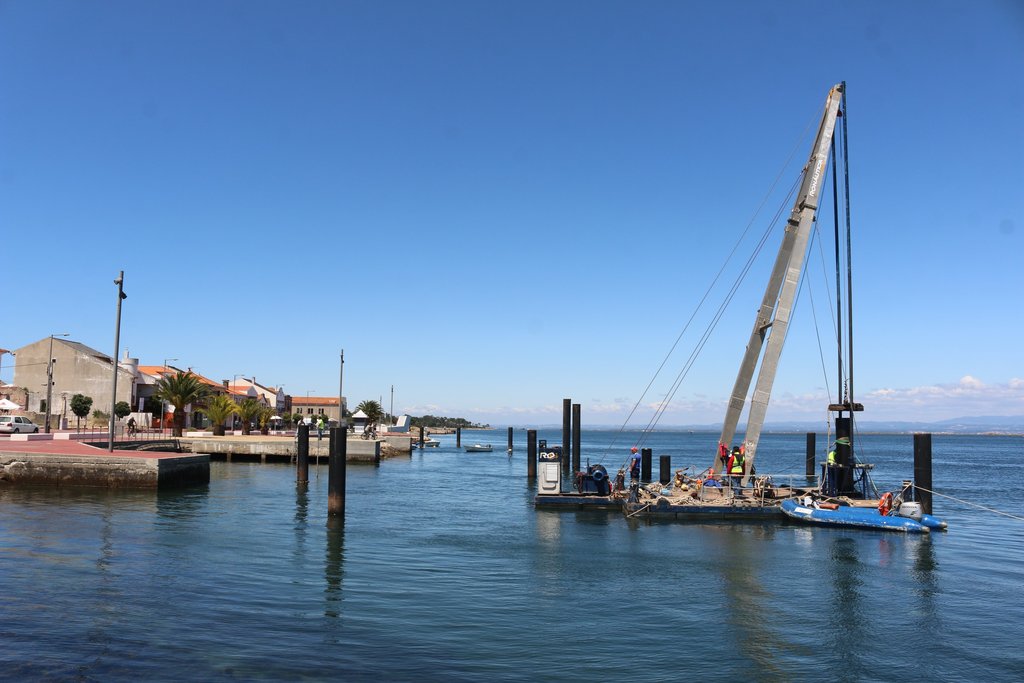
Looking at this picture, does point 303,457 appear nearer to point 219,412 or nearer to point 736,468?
point 736,468

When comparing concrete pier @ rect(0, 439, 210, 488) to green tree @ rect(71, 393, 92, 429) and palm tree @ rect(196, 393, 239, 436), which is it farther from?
palm tree @ rect(196, 393, 239, 436)

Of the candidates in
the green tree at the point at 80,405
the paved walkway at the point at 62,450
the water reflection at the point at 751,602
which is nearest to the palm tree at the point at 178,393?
the green tree at the point at 80,405

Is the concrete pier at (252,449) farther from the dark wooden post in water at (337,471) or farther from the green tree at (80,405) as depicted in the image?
the dark wooden post in water at (337,471)

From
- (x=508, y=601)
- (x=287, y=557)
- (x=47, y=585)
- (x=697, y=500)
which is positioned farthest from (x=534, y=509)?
(x=47, y=585)

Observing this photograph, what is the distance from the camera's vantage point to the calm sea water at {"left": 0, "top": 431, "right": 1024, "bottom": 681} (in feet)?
39.9

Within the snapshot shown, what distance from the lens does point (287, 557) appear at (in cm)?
2055

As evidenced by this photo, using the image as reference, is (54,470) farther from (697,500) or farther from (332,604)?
(697,500)

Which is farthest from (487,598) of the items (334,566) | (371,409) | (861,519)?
(371,409)

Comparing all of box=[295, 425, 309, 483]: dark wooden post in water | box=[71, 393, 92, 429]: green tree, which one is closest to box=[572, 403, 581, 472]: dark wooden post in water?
box=[295, 425, 309, 483]: dark wooden post in water

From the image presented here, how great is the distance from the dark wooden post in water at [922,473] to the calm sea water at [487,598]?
1.44 m

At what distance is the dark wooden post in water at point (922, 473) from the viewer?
27864mm

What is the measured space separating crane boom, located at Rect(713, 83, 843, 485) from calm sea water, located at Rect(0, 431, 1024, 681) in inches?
195

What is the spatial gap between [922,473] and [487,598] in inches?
790

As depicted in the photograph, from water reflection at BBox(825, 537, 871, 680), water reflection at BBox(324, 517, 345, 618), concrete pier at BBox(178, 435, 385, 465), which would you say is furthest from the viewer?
concrete pier at BBox(178, 435, 385, 465)
